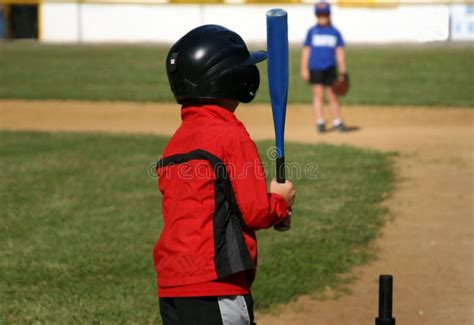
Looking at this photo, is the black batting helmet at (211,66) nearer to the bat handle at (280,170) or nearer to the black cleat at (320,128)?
the bat handle at (280,170)

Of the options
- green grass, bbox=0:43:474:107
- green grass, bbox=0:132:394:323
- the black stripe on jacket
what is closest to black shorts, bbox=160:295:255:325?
the black stripe on jacket

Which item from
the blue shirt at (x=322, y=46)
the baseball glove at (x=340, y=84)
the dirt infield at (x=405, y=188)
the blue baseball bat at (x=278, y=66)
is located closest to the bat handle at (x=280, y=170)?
the blue baseball bat at (x=278, y=66)

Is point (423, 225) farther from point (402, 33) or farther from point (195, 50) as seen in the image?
point (402, 33)

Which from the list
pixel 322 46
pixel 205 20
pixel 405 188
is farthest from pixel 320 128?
pixel 205 20

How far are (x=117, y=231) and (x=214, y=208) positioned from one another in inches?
179

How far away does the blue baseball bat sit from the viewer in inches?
150

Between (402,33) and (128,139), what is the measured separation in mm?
20327

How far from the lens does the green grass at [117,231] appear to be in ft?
21.0

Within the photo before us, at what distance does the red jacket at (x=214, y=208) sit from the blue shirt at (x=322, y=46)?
10.2m

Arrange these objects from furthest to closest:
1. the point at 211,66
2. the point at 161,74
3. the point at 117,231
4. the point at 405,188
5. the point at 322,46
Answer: the point at 161,74 → the point at 322,46 → the point at 405,188 → the point at 117,231 → the point at 211,66

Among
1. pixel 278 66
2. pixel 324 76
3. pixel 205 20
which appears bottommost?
pixel 205 20

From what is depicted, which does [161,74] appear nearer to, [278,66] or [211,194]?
[278,66]

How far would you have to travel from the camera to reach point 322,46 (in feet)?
45.2

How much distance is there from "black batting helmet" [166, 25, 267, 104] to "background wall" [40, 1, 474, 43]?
89.5 feet
